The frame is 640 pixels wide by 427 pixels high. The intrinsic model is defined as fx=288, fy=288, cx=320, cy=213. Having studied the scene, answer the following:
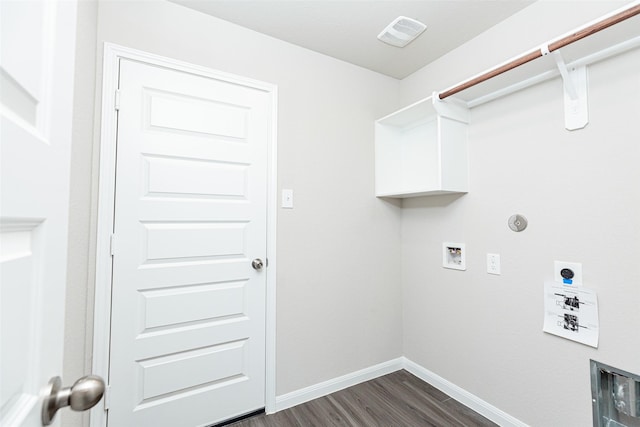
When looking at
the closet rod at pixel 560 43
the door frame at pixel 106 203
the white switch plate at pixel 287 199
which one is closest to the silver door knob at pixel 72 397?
the door frame at pixel 106 203

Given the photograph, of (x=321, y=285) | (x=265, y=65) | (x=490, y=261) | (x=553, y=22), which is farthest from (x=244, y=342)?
(x=553, y=22)

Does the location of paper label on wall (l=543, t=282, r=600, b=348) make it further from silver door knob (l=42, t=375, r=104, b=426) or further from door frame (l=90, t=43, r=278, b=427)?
door frame (l=90, t=43, r=278, b=427)

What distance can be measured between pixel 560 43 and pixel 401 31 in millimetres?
933

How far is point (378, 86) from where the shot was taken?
2.48m

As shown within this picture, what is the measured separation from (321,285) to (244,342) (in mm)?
→ 649

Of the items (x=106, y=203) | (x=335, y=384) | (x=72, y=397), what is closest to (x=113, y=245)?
(x=106, y=203)

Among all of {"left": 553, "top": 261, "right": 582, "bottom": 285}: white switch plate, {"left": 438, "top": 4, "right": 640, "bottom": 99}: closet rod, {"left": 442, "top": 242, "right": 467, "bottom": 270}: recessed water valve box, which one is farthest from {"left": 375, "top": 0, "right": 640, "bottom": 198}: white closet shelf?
{"left": 553, "top": 261, "right": 582, "bottom": 285}: white switch plate

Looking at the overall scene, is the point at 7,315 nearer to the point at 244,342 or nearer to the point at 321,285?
the point at 244,342

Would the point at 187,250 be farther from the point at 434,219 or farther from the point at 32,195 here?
the point at 434,219

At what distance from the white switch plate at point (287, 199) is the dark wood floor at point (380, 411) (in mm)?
1389

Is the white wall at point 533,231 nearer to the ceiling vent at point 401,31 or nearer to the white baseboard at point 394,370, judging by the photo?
the white baseboard at point 394,370

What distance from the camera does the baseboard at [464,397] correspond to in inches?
69.6

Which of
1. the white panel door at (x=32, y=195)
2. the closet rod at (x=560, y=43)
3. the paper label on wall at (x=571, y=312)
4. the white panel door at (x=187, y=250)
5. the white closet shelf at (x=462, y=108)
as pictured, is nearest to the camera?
the white panel door at (x=32, y=195)

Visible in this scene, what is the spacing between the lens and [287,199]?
2.03 metres
